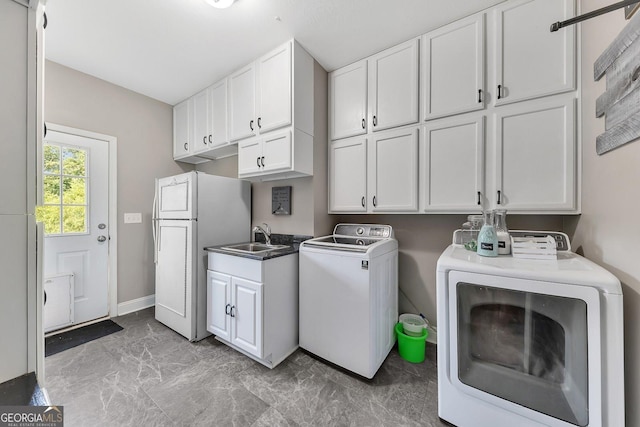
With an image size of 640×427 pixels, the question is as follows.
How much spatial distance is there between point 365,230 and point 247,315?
130cm

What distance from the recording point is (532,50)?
1576 millimetres

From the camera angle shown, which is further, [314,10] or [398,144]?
[398,144]

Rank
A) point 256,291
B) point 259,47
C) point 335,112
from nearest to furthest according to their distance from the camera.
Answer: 1. point 256,291
2. point 259,47
3. point 335,112

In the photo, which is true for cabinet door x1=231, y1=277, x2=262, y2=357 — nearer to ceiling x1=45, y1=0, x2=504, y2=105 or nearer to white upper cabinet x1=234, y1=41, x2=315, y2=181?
white upper cabinet x1=234, y1=41, x2=315, y2=181

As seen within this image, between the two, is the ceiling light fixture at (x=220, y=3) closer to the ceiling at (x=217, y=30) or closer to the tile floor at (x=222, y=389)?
the ceiling at (x=217, y=30)

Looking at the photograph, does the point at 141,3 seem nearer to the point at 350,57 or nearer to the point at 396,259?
the point at 350,57

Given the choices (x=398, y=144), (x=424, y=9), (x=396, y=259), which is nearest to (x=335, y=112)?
(x=398, y=144)

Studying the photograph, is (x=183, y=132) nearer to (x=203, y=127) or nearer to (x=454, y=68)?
(x=203, y=127)

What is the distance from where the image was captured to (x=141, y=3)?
1718 mm

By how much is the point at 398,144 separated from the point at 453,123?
1.39 feet

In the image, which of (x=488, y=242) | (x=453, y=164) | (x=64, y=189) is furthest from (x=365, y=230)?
(x=64, y=189)

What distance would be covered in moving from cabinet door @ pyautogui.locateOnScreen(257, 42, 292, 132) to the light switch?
197 cm

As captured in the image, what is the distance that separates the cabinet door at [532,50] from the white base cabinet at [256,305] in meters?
2.05

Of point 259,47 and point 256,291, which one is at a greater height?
point 259,47
